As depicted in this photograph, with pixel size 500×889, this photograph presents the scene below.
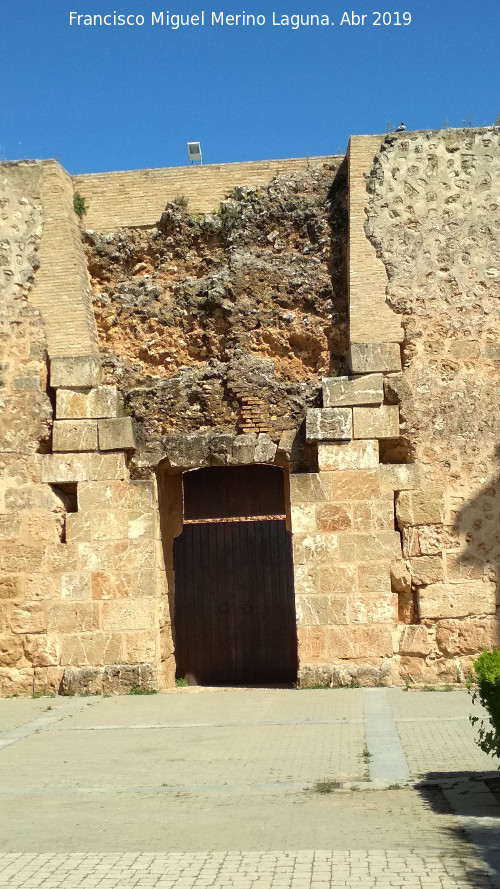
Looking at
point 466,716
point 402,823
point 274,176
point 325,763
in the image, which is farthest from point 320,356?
point 402,823

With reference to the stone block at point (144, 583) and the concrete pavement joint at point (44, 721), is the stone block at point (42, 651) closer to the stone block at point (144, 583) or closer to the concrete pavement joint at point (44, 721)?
the concrete pavement joint at point (44, 721)

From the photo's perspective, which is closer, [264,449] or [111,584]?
[111,584]

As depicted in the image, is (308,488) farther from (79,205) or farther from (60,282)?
(79,205)

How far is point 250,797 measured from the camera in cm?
525

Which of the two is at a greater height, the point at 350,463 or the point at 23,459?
the point at 23,459

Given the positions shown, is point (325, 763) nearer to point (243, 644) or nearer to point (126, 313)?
point (126, 313)

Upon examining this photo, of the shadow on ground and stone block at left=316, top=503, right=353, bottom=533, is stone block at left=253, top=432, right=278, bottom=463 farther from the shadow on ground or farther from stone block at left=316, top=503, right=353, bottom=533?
the shadow on ground

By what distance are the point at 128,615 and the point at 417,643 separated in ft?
9.27

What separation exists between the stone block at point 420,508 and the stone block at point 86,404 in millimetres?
3037

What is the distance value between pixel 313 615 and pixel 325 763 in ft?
11.3

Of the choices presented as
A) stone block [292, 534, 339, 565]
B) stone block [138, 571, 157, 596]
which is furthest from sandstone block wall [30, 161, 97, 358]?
stone block [292, 534, 339, 565]

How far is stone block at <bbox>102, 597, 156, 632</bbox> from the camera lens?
955 centimetres

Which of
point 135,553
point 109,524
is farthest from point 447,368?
point 109,524

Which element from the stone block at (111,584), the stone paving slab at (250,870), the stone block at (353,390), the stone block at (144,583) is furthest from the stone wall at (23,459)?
the stone paving slab at (250,870)
